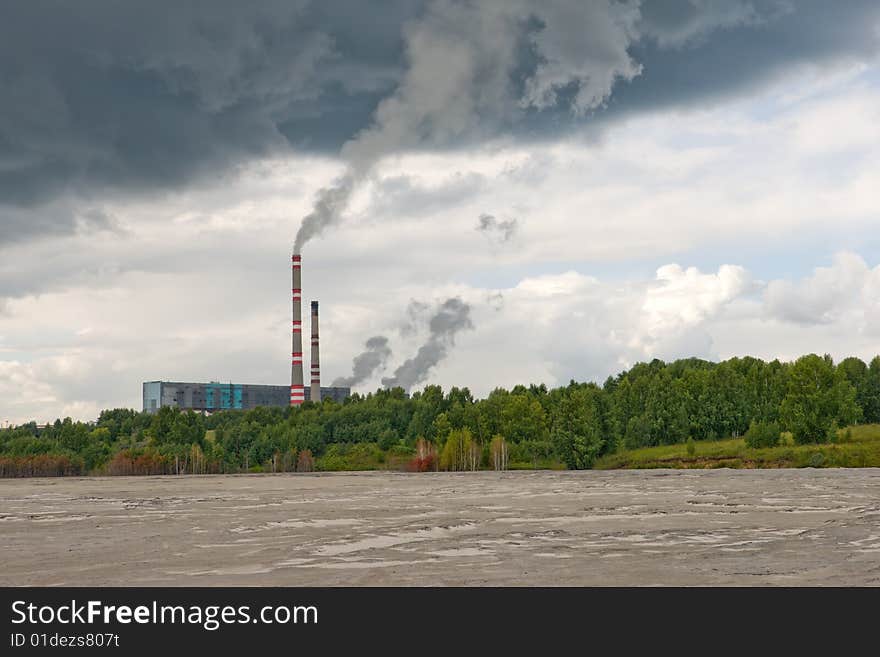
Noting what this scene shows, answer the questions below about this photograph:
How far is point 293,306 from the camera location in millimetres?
181250

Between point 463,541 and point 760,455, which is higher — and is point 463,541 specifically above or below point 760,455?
below

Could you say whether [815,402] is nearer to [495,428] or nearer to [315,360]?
[495,428]

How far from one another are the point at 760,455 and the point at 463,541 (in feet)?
327

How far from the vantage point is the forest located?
138375 mm

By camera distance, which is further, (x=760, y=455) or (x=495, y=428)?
(x=495, y=428)

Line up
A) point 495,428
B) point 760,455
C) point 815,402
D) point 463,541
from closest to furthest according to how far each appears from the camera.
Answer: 1. point 463,541
2. point 760,455
3. point 815,402
4. point 495,428

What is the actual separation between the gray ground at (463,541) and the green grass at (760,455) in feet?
199

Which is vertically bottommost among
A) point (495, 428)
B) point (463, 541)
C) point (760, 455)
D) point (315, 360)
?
point (463, 541)

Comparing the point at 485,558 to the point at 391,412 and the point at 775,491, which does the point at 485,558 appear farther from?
the point at 391,412

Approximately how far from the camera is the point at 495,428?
15938 centimetres

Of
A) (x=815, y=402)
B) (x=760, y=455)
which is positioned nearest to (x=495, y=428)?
(x=760, y=455)

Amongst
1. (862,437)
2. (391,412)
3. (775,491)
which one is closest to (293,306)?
(391,412)

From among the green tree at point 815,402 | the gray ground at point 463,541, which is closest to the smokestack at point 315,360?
the green tree at point 815,402
